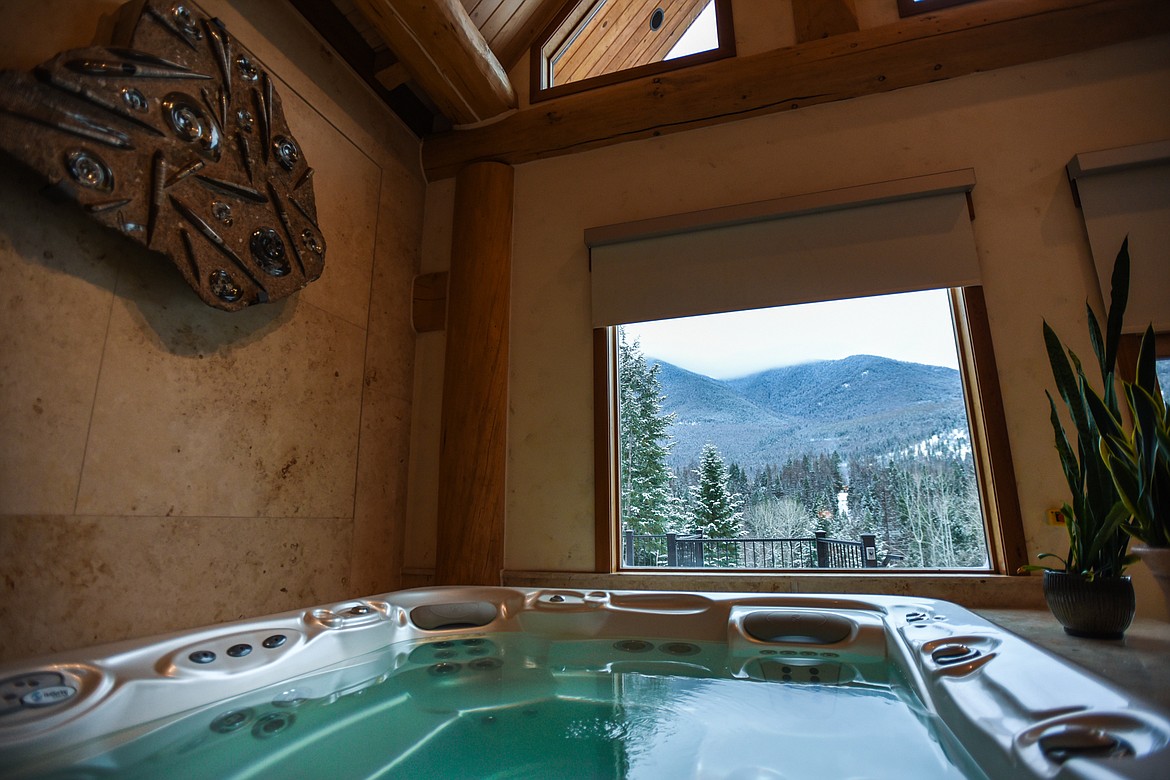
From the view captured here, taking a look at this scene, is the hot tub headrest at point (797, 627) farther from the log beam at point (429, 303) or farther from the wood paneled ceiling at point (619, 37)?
the wood paneled ceiling at point (619, 37)

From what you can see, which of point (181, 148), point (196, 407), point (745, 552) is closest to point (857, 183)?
point (745, 552)

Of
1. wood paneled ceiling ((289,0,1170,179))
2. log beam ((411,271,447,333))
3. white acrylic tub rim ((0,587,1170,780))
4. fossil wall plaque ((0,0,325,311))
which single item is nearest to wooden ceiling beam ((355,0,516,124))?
wood paneled ceiling ((289,0,1170,179))

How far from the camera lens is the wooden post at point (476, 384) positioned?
100 inches

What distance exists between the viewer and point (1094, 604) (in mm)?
1321

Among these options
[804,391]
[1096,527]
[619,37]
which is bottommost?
[1096,527]

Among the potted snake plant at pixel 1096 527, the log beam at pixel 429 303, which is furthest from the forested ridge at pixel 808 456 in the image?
the log beam at pixel 429 303

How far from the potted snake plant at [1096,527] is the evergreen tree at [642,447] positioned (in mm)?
1387

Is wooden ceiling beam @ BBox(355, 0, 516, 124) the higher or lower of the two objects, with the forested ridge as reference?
higher

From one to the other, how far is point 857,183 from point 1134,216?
0.92 metres

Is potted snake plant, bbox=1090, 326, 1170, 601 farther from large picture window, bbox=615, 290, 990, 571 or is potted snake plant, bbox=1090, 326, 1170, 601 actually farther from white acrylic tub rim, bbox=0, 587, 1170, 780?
large picture window, bbox=615, 290, 990, 571

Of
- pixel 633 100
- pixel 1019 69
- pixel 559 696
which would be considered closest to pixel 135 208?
pixel 559 696

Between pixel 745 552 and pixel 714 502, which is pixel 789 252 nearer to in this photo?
pixel 714 502

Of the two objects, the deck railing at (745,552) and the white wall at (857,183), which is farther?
the deck railing at (745,552)

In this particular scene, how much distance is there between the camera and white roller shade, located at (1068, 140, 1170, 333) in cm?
202
